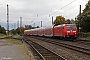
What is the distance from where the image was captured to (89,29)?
188 feet

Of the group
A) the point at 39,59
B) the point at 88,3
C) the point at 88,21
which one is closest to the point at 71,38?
the point at 88,21

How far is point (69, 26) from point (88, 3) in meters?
Answer: 29.8

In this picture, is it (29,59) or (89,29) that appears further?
(89,29)

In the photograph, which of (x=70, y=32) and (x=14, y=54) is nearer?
(x=14, y=54)

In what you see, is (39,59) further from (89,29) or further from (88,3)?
(88,3)

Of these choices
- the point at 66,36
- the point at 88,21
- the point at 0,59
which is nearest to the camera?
the point at 0,59

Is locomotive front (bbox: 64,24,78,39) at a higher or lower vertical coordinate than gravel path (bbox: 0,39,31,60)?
higher

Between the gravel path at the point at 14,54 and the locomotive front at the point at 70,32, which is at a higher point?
the locomotive front at the point at 70,32

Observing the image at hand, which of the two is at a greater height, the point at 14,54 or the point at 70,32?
the point at 70,32

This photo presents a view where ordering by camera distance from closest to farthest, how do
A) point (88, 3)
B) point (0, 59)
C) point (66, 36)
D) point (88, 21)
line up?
point (0, 59)
point (66, 36)
point (88, 21)
point (88, 3)

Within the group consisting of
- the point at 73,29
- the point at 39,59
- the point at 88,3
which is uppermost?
the point at 88,3

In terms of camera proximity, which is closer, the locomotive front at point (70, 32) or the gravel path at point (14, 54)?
the gravel path at point (14, 54)

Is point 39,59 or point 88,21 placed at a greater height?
point 88,21

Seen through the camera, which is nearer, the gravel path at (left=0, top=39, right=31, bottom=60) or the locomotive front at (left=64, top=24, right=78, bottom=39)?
the gravel path at (left=0, top=39, right=31, bottom=60)
